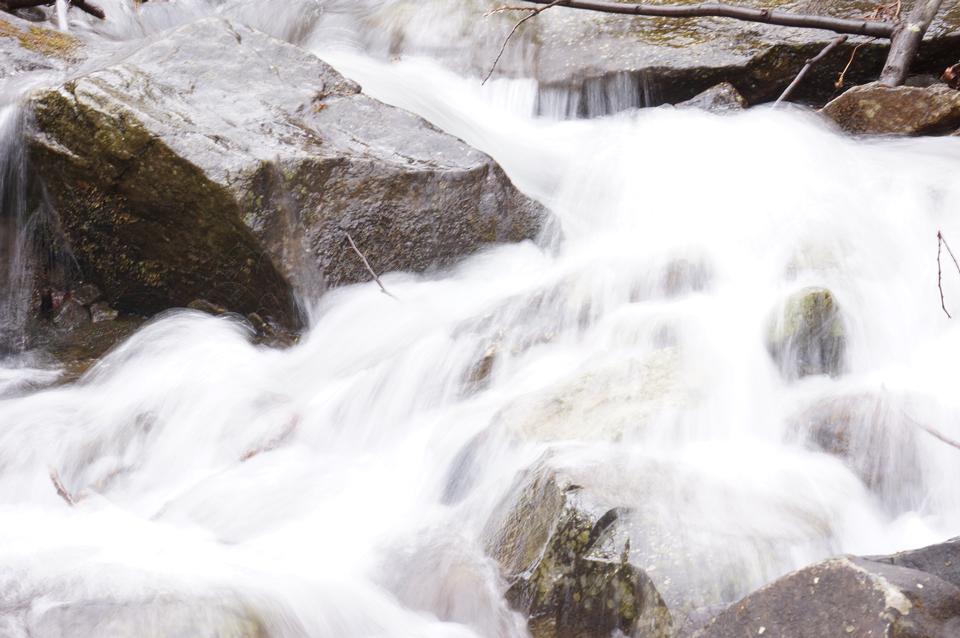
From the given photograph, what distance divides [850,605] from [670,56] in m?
5.17

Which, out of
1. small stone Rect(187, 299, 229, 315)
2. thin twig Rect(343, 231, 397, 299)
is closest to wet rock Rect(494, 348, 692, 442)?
thin twig Rect(343, 231, 397, 299)

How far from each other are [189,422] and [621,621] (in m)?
2.37

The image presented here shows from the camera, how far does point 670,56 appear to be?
6.45 m

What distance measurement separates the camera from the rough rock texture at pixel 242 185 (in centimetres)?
450

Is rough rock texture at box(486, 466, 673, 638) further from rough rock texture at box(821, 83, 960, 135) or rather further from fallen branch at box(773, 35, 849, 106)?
fallen branch at box(773, 35, 849, 106)

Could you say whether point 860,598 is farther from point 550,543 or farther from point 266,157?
point 266,157

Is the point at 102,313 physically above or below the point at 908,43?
below

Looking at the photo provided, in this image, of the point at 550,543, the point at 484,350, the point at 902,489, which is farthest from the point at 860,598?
the point at 484,350

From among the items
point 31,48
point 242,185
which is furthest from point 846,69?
point 31,48

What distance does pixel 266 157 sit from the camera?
4539mm

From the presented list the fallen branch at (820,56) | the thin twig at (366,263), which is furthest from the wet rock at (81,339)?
the fallen branch at (820,56)

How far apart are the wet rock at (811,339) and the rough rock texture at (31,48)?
187 inches

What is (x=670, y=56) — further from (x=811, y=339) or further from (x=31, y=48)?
(x=31, y=48)

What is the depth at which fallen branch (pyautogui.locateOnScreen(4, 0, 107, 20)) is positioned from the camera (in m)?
7.12
